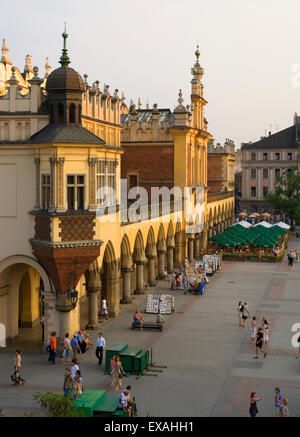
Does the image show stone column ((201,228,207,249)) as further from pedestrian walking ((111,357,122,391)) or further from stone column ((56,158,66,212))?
pedestrian walking ((111,357,122,391))

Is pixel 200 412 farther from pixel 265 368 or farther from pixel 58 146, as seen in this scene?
pixel 58 146

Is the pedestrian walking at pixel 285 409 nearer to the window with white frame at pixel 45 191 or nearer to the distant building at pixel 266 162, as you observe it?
the window with white frame at pixel 45 191

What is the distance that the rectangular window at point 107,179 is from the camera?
34.6 meters

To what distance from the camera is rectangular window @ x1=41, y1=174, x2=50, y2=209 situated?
31.9m

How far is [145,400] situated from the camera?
2523 cm

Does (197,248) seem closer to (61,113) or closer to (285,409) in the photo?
(61,113)

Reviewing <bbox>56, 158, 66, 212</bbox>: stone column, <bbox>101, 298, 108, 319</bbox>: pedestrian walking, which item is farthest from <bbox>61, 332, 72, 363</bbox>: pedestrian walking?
<bbox>101, 298, 108, 319</bbox>: pedestrian walking

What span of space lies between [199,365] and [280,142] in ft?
336

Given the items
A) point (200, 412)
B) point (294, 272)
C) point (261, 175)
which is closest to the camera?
point (200, 412)

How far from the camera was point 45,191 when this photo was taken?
32219mm
